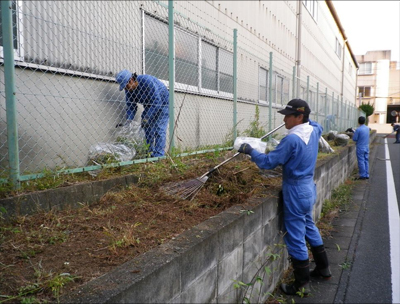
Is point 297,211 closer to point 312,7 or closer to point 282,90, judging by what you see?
point 282,90

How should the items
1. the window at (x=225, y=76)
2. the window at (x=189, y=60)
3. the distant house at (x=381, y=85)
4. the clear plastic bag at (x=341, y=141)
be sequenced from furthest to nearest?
the distant house at (x=381, y=85), the clear plastic bag at (x=341, y=141), the window at (x=225, y=76), the window at (x=189, y=60)

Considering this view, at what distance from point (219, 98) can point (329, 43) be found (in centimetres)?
2337

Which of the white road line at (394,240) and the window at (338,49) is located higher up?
the window at (338,49)

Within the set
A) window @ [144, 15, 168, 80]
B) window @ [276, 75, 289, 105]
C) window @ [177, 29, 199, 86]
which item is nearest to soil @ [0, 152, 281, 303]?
window @ [144, 15, 168, 80]

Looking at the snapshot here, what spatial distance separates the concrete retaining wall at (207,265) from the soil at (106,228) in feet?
0.66

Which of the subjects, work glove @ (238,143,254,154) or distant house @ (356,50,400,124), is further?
distant house @ (356,50,400,124)

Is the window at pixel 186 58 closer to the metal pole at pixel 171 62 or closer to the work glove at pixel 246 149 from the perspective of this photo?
the metal pole at pixel 171 62

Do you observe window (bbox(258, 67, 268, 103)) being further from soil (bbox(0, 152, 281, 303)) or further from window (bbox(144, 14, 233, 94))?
soil (bbox(0, 152, 281, 303))

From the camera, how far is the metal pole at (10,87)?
8.87ft

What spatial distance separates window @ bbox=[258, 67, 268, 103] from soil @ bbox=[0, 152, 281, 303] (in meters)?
5.42

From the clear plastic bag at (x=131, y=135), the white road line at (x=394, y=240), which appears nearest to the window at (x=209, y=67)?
the clear plastic bag at (x=131, y=135)

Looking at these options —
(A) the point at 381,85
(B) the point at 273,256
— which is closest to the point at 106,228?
(B) the point at 273,256

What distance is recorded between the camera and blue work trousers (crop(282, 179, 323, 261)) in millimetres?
3229

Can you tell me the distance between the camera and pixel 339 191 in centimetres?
725
